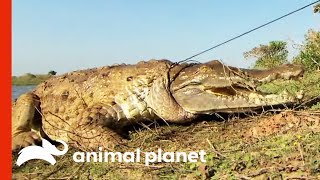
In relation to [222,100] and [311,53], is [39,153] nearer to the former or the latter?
[222,100]

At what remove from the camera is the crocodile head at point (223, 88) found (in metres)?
5.25

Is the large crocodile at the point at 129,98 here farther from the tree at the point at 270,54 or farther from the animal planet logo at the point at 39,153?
the tree at the point at 270,54

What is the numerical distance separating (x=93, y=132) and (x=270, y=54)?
11759 millimetres

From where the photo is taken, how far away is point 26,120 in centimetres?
686

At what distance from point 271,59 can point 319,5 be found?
3.67 metres

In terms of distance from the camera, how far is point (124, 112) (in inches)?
240

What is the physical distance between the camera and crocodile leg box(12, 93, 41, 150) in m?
6.56

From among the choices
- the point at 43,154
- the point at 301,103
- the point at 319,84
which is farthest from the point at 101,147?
the point at 319,84

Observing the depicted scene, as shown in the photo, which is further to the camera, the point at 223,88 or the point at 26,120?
the point at 26,120

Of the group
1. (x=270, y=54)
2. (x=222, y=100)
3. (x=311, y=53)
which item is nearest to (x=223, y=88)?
(x=222, y=100)

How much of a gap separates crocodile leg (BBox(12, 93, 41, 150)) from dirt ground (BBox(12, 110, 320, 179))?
62cm

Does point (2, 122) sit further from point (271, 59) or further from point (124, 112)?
A: point (271, 59)

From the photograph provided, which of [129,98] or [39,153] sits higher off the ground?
[129,98]

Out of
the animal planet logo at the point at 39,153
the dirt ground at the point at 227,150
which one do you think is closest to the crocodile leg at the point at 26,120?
the animal planet logo at the point at 39,153
